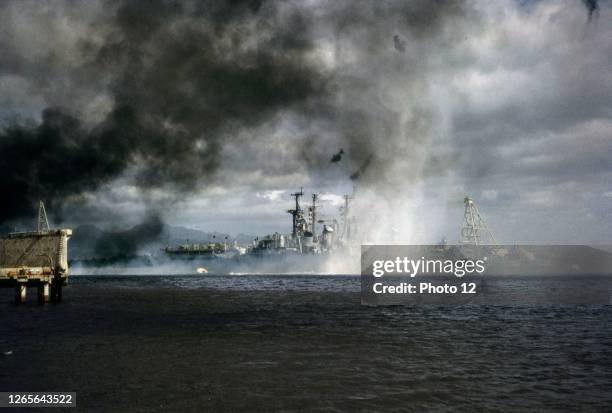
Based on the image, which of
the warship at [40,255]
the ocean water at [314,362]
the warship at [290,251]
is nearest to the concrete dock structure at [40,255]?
the warship at [40,255]

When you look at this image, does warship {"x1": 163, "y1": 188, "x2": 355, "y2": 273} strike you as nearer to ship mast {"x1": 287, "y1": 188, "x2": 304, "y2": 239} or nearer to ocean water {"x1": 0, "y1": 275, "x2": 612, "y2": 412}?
ship mast {"x1": 287, "y1": 188, "x2": 304, "y2": 239}

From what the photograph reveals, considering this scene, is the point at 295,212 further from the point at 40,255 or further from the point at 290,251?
the point at 40,255

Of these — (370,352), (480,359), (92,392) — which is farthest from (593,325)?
(92,392)

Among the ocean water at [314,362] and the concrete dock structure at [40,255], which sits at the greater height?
the concrete dock structure at [40,255]

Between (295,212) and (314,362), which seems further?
(295,212)

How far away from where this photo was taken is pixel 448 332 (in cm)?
3519

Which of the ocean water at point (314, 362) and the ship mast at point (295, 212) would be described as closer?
the ocean water at point (314, 362)

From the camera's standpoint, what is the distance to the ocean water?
693 inches

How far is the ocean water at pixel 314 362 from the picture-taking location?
17609 mm

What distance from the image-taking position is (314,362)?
79.0ft

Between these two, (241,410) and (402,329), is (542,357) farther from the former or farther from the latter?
(241,410)

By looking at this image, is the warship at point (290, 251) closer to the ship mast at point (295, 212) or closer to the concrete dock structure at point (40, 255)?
the ship mast at point (295, 212)

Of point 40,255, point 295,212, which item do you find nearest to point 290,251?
point 295,212

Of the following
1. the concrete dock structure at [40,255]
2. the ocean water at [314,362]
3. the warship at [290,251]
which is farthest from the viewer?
the warship at [290,251]
